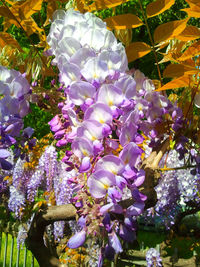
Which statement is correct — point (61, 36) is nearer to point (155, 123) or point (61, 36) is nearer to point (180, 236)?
point (155, 123)

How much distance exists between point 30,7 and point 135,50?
33 cm

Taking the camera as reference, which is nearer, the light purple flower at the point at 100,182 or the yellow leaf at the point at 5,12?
the light purple flower at the point at 100,182

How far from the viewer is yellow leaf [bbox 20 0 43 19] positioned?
2.96 ft

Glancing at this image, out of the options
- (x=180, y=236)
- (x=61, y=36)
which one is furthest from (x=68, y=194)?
(x=180, y=236)

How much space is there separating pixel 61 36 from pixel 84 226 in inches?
17.6

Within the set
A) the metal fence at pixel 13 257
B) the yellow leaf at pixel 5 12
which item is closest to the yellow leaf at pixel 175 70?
the yellow leaf at pixel 5 12

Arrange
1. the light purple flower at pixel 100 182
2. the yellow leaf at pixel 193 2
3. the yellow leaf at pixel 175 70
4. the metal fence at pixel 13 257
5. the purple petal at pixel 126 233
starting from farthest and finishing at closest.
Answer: the metal fence at pixel 13 257, the yellow leaf at pixel 175 70, the yellow leaf at pixel 193 2, the purple petal at pixel 126 233, the light purple flower at pixel 100 182

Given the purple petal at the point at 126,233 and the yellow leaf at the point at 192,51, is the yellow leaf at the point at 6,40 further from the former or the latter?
the purple petal at the point at 126,233

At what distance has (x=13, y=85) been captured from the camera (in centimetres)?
78

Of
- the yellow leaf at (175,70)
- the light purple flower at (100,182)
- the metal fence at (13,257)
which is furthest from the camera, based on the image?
the metal fence at (13,257)

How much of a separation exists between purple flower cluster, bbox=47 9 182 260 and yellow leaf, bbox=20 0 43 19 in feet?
0.44

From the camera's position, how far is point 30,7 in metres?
0.92

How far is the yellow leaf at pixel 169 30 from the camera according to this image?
34.0 inches

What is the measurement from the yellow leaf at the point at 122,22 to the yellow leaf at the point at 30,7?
0.20 meters
